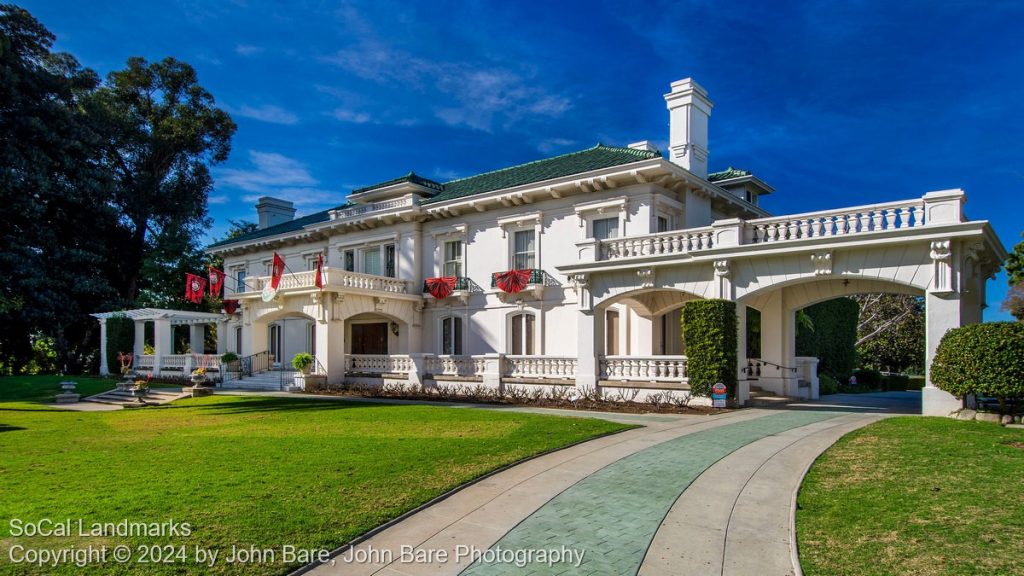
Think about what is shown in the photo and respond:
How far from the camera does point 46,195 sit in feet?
116

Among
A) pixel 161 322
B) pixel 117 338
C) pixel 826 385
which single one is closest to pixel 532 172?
pixel 826 385

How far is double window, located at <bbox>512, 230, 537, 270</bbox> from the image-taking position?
82.7ft

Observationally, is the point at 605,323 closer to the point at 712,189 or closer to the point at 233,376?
the point at 712,189

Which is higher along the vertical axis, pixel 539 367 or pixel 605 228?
pixel 605 228

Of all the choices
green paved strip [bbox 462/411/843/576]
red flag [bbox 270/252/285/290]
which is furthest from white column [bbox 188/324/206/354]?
green paved strip [bbox 462/411/843/576]

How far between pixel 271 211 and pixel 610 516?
130 ft

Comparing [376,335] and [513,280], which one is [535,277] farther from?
[376,335]

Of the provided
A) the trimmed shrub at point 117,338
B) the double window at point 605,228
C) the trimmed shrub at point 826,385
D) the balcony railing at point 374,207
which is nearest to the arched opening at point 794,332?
the trimmed shrub at point 826,385

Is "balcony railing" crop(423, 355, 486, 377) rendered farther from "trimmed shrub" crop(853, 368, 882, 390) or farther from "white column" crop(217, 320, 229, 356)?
"trimmed shrub" crop(853, 368, 882, 390)

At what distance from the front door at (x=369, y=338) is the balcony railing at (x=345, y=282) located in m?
→ 2.99

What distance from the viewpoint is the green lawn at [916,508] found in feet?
18.1

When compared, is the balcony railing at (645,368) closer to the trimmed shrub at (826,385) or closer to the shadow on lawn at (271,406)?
the shadow on lawn at (271,406)

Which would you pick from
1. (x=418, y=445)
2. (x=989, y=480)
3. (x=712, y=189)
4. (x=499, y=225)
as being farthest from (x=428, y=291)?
(x=989, y=480)

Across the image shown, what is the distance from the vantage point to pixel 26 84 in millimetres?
34219
